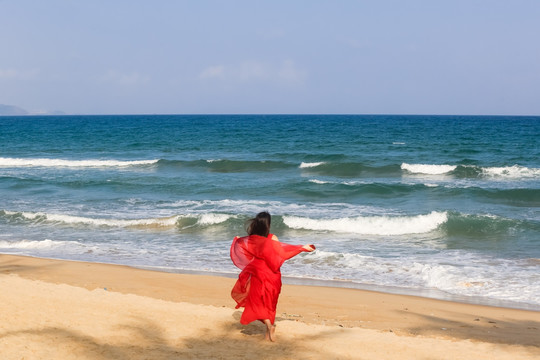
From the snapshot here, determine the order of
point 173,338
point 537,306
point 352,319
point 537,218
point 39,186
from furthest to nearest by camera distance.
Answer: point 39,186, point 537,218, point 537,306, point 352,319, point 173,338

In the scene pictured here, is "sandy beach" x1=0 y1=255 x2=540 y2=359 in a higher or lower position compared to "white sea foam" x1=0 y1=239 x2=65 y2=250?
higher

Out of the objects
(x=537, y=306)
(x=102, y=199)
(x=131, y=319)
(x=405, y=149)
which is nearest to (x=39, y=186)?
(x=102, y=199)

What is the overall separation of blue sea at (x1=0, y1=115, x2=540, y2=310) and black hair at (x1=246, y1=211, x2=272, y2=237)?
4.46m

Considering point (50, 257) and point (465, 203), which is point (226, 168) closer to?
point (465, 203)

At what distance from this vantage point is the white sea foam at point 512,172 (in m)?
25.8

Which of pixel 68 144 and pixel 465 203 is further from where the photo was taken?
pixel 68 144

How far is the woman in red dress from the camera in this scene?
630 cm

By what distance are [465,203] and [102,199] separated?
42.5ft

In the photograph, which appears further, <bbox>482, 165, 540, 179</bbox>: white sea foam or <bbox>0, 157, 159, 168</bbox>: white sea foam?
<bbox>0, 157, 159, 168</bbox>: white sea foam

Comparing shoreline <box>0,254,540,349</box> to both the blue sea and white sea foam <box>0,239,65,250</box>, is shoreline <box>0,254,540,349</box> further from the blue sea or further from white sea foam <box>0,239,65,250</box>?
white sea foam <box>0,239,65,250</box>

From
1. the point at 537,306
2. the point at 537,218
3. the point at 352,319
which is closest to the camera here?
the point at 352,319

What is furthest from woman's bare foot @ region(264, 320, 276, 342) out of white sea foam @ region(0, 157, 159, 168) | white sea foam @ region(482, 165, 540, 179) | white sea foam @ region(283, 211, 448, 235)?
white sea foam @ region(0, 157, 159, 168)

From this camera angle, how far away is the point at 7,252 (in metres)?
12.9

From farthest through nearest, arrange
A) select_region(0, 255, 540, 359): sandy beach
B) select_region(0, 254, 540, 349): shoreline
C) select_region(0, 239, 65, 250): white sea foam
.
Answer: select_region(0, 239, 65, 250): white sea foam < select_region(0, 254, 540, 349): shoreline < select_region(0, 255, 540, 359): sandy beach
